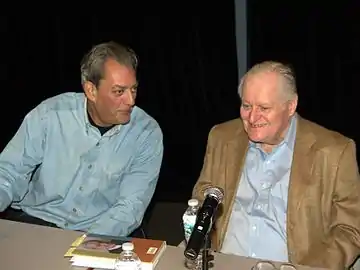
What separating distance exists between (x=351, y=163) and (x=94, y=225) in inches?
39.2

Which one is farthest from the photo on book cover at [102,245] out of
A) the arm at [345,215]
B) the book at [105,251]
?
the arm at [345,215]

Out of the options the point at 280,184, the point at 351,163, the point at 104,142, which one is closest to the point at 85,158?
the point at 104,142

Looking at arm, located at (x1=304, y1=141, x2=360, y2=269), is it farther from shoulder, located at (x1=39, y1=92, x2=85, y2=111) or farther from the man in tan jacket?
shoulder, located at (x1=39, y1=92, x2=85, y2=111)

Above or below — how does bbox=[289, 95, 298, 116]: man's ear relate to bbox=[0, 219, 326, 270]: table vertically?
above

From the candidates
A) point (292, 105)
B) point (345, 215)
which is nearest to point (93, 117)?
point (292, 105)

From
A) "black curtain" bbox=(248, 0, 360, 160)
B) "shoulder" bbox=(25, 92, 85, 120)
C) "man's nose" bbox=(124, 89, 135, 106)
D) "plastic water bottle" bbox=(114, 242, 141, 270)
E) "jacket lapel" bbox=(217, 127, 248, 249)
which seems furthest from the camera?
"black curtain" bbox=(248, 0, 360, 160)

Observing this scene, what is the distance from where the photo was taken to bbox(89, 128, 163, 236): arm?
2.66 m

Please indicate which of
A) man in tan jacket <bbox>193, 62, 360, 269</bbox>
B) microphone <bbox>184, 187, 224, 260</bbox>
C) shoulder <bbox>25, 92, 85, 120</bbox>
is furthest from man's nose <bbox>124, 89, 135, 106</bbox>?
microphone <bbox>184, 187, 224, 260</bbox>

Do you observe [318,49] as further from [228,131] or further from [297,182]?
[297,182]

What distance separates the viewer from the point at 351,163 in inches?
95.3

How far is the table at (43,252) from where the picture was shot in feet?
6.88

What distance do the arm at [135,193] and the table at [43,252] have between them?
328 mm

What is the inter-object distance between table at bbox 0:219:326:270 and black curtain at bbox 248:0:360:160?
256cm

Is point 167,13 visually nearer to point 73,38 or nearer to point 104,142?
point 73,38
